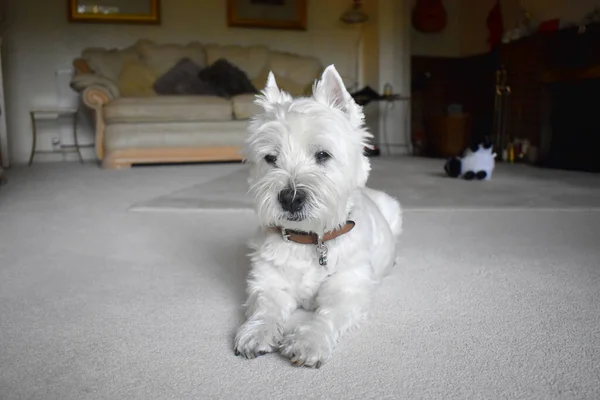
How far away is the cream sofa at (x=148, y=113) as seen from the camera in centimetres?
570

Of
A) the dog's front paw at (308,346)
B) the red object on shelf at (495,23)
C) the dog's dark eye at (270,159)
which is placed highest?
the red object on shelf at (495,23)

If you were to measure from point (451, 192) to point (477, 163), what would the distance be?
821 mm

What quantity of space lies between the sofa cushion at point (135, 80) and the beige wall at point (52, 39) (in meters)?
0.81

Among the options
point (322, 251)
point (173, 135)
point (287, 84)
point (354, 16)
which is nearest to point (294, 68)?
point (287, 84)

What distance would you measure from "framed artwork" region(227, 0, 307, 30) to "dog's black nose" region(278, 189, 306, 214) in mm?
6898

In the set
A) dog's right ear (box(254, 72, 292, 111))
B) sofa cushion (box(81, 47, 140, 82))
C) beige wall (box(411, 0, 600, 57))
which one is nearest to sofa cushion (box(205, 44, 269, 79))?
sofa cushion (box(81, 47, 140, 82))

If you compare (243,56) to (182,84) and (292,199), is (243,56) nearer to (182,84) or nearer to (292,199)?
(182,84)

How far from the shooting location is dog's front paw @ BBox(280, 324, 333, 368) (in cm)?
110

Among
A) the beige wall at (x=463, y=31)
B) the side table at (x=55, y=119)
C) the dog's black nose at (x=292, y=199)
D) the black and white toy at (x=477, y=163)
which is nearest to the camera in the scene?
the dog's black nose at (x=292, y=199)

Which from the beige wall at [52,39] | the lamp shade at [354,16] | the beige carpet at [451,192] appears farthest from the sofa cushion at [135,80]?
the lamp shade at [354,16]

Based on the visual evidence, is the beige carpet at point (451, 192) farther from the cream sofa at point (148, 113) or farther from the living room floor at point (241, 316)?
the cream sofa at point (148, 113)

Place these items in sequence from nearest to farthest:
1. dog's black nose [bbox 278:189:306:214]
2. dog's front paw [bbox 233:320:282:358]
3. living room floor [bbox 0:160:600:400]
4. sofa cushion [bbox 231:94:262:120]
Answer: living room floor [bbox 0:160:600:400] → dog's front paw [bbox 233:320:282:358] → dog's black nose [bbox 278:189:306:214] → sofa cushion [bbox 231:94:262:120]

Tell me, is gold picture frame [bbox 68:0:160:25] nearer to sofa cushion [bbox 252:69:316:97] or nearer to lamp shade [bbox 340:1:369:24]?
sofa cushion [bbox 252:69:316:97]

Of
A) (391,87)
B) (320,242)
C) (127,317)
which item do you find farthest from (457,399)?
(391,87)
